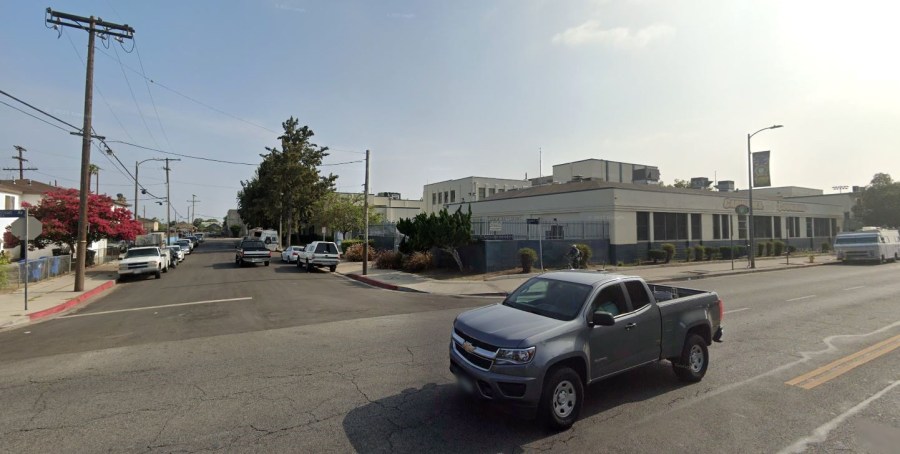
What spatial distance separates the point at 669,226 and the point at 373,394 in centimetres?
2983

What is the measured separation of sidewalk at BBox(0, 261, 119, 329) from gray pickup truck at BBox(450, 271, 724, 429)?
12.8 meters

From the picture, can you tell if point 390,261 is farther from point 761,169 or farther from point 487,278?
point 761,169

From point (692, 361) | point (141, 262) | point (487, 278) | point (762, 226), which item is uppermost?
point (762, 226)

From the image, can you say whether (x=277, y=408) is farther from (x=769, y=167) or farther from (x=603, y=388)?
(x=769, y=167)

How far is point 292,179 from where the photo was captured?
5262cm

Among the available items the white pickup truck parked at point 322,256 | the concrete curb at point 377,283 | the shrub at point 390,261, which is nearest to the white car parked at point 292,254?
the white pickup truck parked at point 322,256

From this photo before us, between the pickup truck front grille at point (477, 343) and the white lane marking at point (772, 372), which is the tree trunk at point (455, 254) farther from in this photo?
the pickup truck front grille at point (477, 343)

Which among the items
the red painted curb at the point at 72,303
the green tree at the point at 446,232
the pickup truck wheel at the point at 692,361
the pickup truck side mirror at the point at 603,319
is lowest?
the red painted curb at the point at 72,303

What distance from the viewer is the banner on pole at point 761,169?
1142 inches

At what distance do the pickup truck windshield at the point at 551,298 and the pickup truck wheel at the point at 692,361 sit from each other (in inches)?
71.5

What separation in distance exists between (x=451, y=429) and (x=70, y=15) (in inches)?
875

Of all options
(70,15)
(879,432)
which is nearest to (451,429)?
(879,432)

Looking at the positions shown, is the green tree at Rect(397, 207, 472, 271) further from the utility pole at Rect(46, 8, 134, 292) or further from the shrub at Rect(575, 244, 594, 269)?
the utility pole at Rect(46, 8, 134, 292)

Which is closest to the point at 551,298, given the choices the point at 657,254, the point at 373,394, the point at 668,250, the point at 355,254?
the point at 373,394
